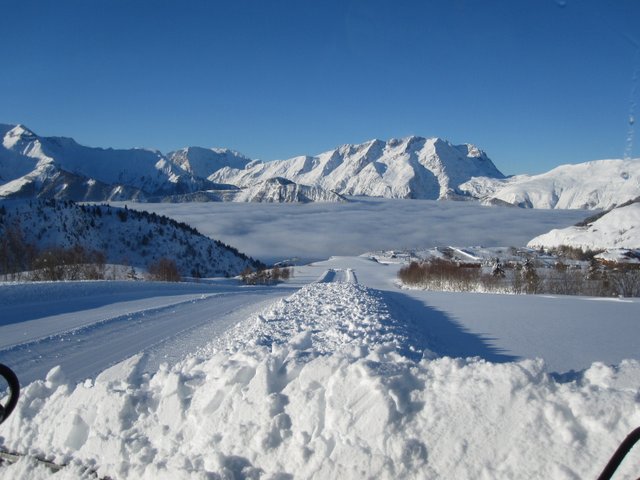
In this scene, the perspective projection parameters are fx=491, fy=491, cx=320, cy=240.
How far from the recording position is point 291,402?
171 inches

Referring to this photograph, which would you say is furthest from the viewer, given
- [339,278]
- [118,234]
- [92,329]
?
[118,234]

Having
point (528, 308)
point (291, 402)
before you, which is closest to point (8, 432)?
point (291, 402)

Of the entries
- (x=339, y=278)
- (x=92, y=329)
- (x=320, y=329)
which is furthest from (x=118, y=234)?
(x=320, y=329)

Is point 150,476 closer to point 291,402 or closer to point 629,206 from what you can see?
point 291,402

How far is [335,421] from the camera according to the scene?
4020mm

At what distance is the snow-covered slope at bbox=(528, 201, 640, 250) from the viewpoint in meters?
118

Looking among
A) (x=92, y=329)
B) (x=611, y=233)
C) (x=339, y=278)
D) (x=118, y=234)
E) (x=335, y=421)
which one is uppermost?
(x=611, y=233)

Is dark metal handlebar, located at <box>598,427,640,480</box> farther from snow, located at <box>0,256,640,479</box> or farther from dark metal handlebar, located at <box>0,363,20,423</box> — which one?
dark metal handlebar, located at <box>0,363,20,423</box>

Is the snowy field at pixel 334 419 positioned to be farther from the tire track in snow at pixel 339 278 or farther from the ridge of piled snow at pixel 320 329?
the tire track in snow at pixel 339 278

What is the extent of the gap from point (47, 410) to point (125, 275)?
4880cm

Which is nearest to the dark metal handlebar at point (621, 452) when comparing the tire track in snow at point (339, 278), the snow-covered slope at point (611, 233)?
the tire track in snow at point (339, 278)

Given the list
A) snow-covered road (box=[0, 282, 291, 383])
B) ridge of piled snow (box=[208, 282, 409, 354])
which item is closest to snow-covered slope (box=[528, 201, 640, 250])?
ridge of piled snow (box=[208, 282, 409, 354])

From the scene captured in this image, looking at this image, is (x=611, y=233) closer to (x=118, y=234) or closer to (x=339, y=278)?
(x=339, y=278)

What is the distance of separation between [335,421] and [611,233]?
142 metres
